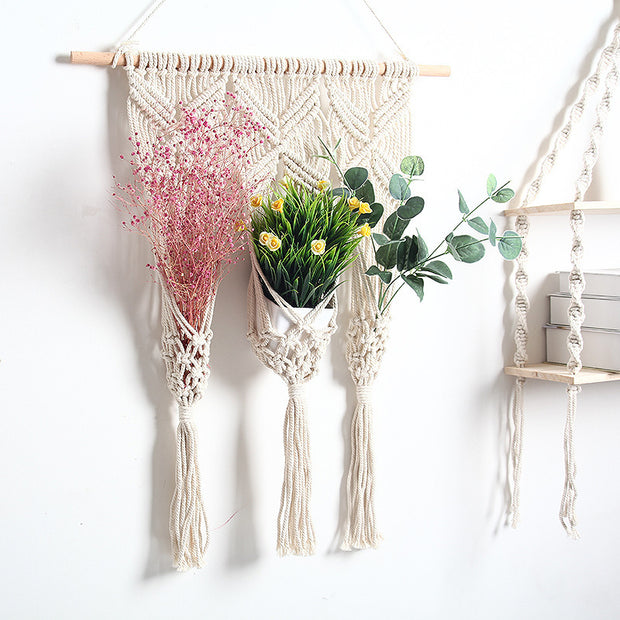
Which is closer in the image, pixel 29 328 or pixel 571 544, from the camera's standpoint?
pixel 29 328

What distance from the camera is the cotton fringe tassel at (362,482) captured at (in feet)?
4.38

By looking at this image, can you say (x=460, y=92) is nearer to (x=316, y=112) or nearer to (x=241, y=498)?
(x=316, y=112)

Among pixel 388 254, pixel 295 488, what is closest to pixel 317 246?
pixel 388 254

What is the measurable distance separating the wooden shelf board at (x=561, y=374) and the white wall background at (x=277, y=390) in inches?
2.0

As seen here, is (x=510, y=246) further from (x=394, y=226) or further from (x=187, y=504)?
(x=187, y=504)

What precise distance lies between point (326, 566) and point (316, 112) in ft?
2.80

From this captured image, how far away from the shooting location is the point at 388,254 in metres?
1.23

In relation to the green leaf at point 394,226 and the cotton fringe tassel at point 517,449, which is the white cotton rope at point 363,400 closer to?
the green leaf at point 394,226

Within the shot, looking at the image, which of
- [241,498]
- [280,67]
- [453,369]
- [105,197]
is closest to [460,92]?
[280,67]

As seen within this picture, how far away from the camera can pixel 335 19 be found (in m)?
1.33

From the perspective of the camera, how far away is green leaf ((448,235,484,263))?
1242mm

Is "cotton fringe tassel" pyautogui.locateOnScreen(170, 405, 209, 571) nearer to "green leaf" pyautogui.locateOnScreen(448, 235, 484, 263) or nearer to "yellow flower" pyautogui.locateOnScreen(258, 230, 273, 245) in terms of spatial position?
"yellow flower" pyautogui.locateOnScreen(258, 230, 273, 245)

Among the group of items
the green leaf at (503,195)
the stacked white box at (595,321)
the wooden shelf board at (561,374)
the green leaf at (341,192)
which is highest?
the green leaf at (503,195)

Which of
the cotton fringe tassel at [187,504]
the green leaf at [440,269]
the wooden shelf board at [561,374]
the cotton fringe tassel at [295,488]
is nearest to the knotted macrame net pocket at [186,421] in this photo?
the cotton fringe tassel at [187,504]
